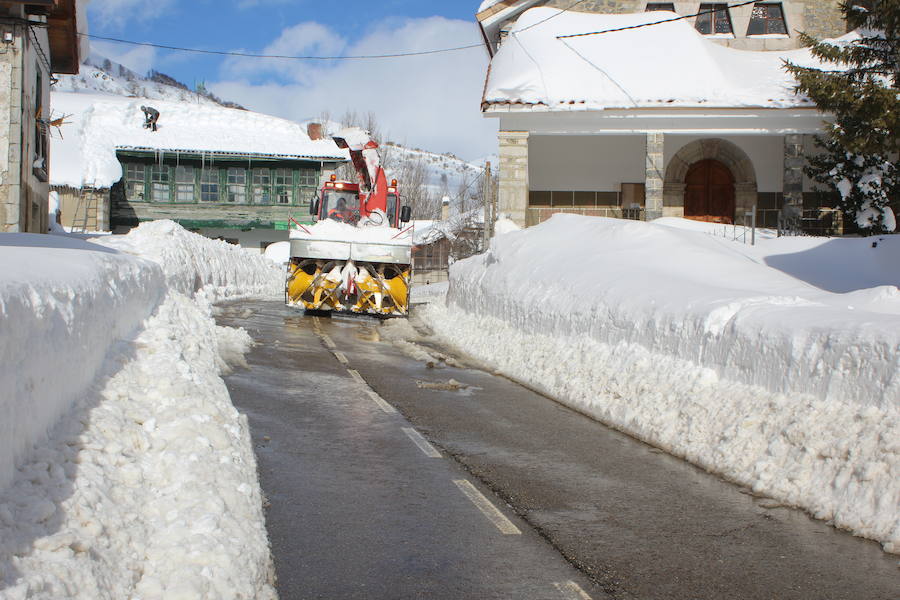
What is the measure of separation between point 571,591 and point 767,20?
2697cm

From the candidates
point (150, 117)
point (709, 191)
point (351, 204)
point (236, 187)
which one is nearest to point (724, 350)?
point (351, 204)

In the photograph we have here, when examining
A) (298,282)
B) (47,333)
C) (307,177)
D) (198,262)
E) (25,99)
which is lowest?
(298,282)

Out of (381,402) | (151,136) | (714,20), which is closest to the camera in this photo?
(381,402)

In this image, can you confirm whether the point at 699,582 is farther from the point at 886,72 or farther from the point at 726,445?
the point at 886,72

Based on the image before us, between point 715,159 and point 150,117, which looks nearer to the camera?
point 715,159

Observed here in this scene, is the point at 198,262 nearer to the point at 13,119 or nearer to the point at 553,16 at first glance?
the point at 13,119

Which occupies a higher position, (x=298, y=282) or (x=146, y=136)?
(x=146, y=136)

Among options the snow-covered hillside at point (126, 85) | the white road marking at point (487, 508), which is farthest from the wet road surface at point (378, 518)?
the snow-covered hillside at point (126, 85)

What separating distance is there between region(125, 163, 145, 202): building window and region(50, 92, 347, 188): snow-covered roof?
121cm

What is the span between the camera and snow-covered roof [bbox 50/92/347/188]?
139 ft

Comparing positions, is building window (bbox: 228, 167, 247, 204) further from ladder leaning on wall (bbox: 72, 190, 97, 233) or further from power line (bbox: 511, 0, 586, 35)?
power line (bbox: 511, 0, 586, 35)

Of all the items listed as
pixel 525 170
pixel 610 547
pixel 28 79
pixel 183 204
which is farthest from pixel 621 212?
pixel 183 204

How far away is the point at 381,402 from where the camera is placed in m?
9.97

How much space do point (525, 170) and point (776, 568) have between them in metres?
19.2
